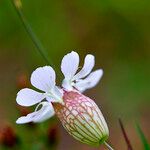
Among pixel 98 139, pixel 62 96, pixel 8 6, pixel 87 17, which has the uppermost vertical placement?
pixel 8 6

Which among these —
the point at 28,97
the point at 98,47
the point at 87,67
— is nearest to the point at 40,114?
the point at 28,97

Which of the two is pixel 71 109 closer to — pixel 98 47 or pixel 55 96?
pixel 55 96

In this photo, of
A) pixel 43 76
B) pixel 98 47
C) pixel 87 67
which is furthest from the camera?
pixel 98 47

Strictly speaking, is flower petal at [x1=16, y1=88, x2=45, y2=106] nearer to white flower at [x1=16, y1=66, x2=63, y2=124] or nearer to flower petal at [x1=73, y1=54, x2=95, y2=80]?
white flower at [x1=16, y1=66, x2=63, y2=124]

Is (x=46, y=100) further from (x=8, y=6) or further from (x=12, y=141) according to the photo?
(x=8, y=6)

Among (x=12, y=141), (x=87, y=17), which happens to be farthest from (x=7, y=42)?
(x=12, y=141)

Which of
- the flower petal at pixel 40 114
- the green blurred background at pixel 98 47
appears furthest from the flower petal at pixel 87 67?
the green blurred background at pixel 98 47

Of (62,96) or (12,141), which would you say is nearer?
(62,96)

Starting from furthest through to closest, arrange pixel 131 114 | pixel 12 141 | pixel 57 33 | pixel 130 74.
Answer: pixel 57 33 → pixel 130 74 → pixel 131 114 → pixel 12 141
